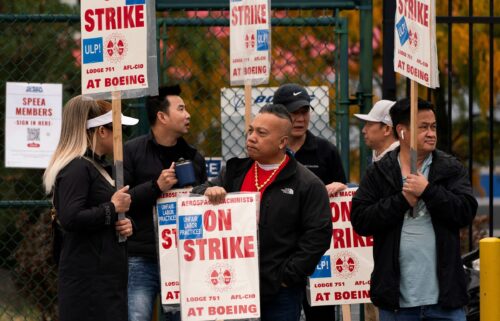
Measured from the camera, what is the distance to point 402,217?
636cm

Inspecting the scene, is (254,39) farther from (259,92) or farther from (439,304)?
(439,304)

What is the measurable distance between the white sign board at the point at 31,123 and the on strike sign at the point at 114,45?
A: 1.57 m

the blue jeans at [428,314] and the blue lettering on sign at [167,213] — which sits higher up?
the blue lettering on sign at [167,213]

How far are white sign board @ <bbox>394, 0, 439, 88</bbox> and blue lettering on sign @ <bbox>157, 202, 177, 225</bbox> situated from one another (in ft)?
5.24

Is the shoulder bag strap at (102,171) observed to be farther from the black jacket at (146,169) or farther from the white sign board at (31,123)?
the white sign board at (31,123)

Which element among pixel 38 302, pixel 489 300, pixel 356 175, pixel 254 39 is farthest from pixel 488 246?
pixel 356 175

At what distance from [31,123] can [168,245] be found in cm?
149

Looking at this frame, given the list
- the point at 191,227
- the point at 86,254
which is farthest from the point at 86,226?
the point at 191,227

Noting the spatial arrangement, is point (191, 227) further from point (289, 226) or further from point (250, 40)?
point (250, 40)

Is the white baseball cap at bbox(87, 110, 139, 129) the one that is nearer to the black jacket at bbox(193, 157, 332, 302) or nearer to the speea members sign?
the speea members sign

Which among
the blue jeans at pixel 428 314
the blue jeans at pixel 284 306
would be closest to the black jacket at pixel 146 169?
the blue jeans at pixel 284 306

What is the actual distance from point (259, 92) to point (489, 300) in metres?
2.33

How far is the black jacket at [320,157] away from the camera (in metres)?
7.70

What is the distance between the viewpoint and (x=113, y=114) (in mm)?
6414
